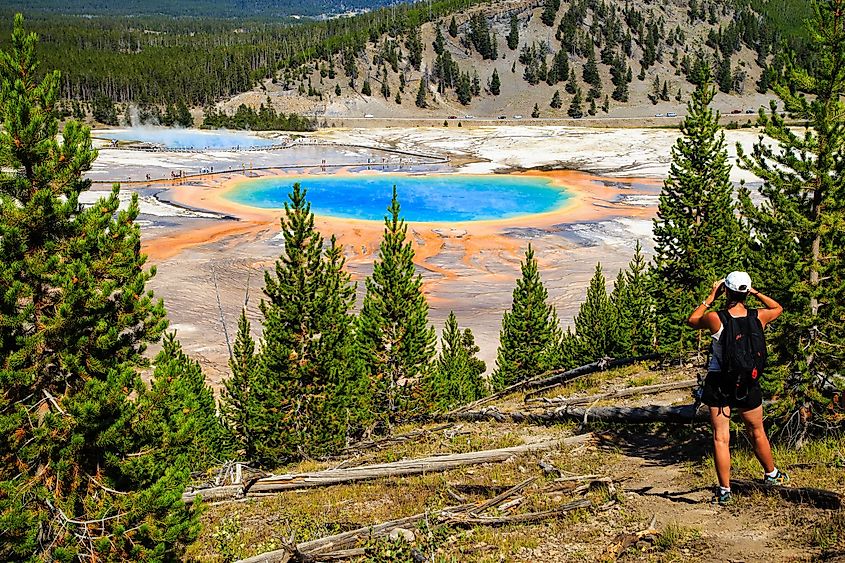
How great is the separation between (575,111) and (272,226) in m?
121

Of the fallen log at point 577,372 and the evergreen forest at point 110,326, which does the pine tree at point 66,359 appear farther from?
the fallen log at point 577,372

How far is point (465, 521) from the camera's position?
913 centimetres

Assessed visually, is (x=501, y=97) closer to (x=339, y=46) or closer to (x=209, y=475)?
(x=339, y=46)

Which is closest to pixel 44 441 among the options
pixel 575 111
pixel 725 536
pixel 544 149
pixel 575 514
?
pixel 575 514

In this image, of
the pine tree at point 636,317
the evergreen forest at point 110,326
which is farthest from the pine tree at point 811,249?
the pine tree at point 636,317

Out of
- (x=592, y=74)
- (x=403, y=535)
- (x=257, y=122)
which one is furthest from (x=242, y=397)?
(x=592, y=74)

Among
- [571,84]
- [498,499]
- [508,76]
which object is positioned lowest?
[498,499]

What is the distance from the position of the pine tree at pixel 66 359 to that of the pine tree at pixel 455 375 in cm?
1825

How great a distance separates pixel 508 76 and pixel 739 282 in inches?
7297

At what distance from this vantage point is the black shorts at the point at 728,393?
8.00m

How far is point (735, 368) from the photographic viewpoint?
786 centimetres

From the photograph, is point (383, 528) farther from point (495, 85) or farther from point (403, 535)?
point (495, 85)

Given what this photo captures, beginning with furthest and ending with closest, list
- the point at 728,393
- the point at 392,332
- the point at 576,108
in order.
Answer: the point at 576,108 < the point at 392,332 < the point at 728,393

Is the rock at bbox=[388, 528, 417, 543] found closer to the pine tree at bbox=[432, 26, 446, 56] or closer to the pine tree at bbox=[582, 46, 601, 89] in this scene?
the pine tree at bbox=[582, 46, 601, 89]
